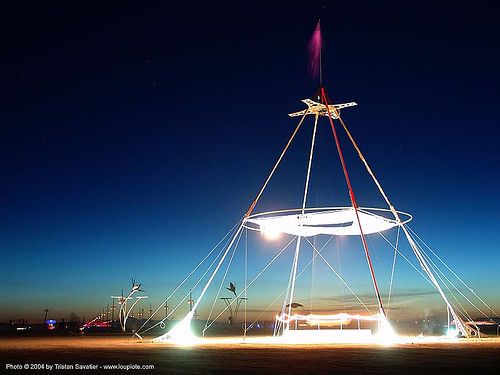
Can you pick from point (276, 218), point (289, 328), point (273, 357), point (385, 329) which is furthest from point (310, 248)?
point (273, 357)

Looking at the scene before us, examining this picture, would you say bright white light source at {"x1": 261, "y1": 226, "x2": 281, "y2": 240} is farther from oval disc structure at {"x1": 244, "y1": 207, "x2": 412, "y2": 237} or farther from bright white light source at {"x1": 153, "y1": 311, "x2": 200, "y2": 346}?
bright white light source at {"x1": 153, "y1": 311, "x2": 200, "y2": 346}

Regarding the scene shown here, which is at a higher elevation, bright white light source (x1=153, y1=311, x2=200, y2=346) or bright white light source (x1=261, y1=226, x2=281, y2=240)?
A: bright white light source (x1=261, y1=226, x2=281, y2=240)

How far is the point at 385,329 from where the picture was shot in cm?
1970

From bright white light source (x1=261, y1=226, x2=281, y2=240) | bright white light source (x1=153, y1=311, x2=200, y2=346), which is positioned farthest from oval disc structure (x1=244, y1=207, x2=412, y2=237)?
bright white light source (x1=153, y1=311, x2=200, y2=346)

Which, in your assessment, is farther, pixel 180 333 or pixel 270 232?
pixel 270 232

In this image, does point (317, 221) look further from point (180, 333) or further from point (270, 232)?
point (180, 333)

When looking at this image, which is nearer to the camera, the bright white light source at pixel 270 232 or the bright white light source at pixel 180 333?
the bright white light source at pixel 180 333

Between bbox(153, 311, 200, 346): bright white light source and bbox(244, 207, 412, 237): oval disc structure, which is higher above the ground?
bbox(244, 207, 412, 237): oval disc structure

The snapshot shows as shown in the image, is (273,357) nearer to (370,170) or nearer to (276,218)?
(276,218)

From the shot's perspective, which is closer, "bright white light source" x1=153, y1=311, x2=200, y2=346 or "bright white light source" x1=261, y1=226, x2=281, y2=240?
"bright white light source" x1=153, y1=311, x2=200, y2=346

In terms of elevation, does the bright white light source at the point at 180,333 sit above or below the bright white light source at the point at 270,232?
below

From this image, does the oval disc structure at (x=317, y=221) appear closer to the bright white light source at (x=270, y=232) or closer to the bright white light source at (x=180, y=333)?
the bright white light source at (x=270, y=232)

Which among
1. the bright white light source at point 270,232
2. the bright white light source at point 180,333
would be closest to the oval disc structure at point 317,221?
the bright white light source at point 270,232

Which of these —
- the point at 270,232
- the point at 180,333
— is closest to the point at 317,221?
the point at 270,232
